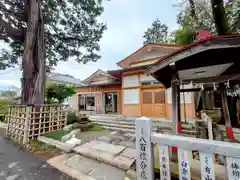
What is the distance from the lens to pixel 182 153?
1663mm

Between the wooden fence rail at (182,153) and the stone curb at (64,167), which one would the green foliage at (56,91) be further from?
the wooden fence rail at (182,153)

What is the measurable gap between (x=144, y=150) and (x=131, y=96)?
24.9 feet

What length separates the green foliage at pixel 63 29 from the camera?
6.95 metres

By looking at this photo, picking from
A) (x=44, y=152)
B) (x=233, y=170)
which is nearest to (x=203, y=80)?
(x=233, y=170)

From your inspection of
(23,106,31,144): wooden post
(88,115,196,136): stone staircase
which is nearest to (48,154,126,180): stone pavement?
(23,106,31,144): wooden post

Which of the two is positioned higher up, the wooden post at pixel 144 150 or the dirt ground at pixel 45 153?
the wooden post at pixel 144 150

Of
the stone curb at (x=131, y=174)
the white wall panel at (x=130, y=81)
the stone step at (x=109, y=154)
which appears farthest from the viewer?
the white wall panel at (x=130, y=81)

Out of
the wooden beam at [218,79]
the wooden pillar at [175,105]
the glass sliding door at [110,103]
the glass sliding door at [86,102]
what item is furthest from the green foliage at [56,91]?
the wooden beam at [218,79]

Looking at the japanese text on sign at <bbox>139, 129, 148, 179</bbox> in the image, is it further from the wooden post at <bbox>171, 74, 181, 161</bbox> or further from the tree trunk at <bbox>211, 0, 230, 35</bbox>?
the tree trunk at <bbox>211, 0, 230, 35</bbox>

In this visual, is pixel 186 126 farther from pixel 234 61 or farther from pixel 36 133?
pixel 36 133

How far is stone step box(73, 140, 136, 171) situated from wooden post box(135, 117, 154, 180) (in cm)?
94

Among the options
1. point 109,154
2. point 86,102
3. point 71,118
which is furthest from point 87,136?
point 86,102

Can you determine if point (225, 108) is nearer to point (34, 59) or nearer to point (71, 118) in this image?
point (71, 118)

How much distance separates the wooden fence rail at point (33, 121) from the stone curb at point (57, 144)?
46 cm
